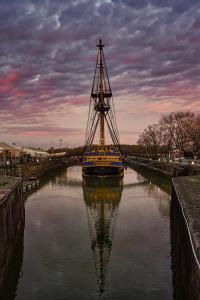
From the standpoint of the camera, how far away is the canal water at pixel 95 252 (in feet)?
43.9

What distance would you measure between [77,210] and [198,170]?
16523mm

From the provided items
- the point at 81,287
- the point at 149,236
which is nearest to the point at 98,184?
the point at 149,236

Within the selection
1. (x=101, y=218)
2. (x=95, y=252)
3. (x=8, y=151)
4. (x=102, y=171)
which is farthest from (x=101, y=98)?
(x=95, y=252)

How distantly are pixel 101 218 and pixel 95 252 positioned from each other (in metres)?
8.99

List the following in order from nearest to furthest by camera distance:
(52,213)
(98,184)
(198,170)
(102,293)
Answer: (102,293) → (52,213) → (198,170) → (98,184)

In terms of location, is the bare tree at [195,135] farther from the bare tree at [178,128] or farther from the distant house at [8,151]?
the distant house at [8,151]

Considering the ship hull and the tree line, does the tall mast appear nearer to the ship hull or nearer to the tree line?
the ship hull

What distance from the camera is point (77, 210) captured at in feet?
98.5

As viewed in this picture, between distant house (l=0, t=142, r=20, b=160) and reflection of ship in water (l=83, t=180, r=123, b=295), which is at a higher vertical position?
distant house (l=0, t=142, r=20, b=160)

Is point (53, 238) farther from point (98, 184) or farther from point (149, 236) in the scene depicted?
point (98, 184)

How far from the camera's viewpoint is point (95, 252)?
18.0 meters

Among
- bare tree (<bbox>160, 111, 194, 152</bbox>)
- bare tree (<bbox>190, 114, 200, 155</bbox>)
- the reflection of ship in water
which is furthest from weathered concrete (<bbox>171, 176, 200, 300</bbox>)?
bare tree (<bbox>160, 111, 194, 152</bbox>)

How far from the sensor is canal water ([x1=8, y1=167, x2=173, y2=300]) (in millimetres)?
13367

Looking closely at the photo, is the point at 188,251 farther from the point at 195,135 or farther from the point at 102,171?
the point at 195,135
